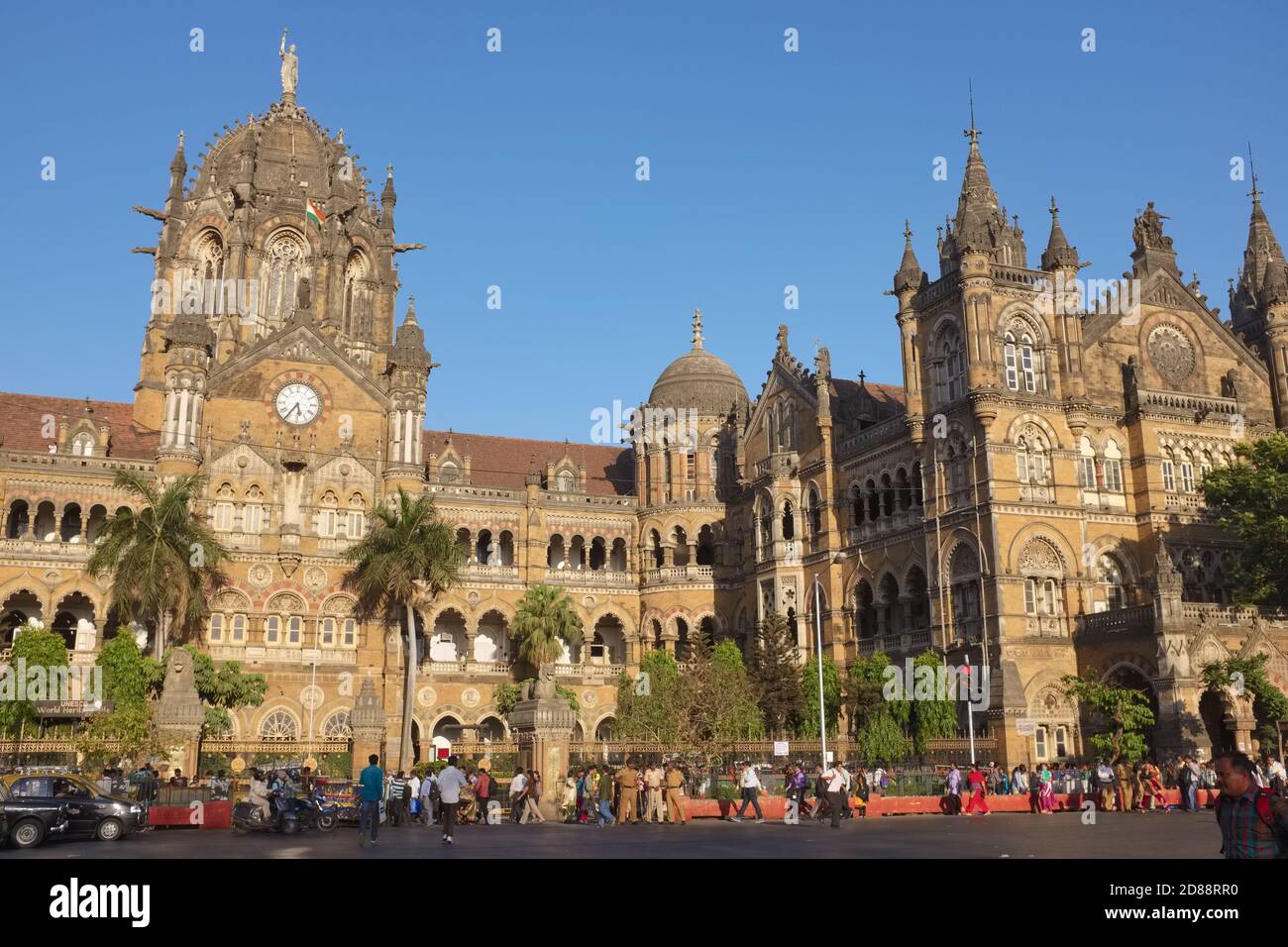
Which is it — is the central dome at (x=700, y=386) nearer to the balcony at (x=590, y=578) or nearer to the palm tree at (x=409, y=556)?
the balcony at (x=590, y=578)

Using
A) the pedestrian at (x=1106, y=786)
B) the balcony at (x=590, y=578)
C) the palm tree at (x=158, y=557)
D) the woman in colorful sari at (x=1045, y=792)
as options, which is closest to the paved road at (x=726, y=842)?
the woman in colorful sari at (x=1045, y=792)

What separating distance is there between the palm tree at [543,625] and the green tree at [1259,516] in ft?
94.7

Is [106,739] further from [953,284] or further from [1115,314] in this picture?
[1115,314]

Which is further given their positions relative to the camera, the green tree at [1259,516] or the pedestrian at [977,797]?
the green tree at [1259,516]

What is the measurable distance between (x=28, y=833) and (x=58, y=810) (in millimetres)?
860

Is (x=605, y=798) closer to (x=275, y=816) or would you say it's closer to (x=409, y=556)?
(x=275, y=816)

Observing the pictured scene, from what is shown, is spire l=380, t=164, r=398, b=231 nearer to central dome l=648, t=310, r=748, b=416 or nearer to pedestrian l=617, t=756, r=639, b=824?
central dome l=648, t=310, r=748, b=416

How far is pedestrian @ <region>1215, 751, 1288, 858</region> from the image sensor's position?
10.3 meters

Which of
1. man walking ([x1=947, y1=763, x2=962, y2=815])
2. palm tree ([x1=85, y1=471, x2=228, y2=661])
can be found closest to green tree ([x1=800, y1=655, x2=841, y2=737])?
man walking ([x1=947, y1=763, x2=962, y2=815])

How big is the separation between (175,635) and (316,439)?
1256cm

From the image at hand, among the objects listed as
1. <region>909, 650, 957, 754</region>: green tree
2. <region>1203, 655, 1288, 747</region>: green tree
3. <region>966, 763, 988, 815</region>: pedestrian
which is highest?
<region>1203, 655, 1288, 747</region>: green tree

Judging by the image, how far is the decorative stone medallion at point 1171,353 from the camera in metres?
55.3

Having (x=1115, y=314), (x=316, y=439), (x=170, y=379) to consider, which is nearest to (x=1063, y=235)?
(x=1115, y=314)

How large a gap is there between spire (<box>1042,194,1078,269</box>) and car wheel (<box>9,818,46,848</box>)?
43758 millimetres
